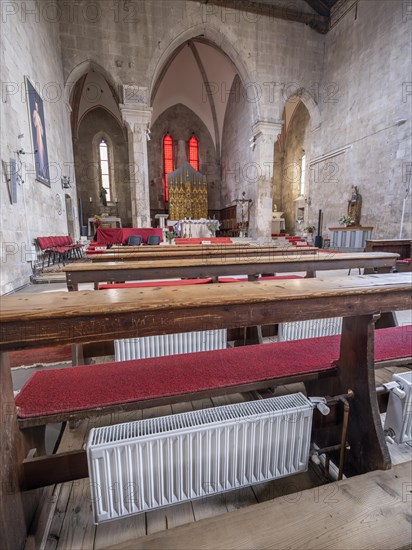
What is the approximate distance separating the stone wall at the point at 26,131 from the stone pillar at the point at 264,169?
271 inches

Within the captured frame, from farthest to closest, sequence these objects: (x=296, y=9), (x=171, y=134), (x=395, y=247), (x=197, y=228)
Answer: (x=171, y=134) → (x=197, y=228) → (x=296, y=9) → (x=395, y=247)

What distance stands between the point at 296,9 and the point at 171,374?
14.7 metres

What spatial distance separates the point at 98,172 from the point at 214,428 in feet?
55.2

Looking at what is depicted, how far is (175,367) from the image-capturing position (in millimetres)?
1293

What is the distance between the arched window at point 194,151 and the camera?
57.3 ft

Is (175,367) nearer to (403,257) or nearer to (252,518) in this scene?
(252,518)

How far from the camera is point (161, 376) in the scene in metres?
1.22

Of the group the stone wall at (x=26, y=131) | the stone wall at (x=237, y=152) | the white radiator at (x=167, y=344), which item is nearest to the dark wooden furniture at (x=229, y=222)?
the stone wall at (x=237, y=152)

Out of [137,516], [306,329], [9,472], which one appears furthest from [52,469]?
[306,329]

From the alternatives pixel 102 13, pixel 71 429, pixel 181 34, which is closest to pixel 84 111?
pixel 102 13

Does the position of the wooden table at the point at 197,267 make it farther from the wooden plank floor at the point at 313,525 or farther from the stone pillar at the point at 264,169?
the stone pillar at the point at 264,169

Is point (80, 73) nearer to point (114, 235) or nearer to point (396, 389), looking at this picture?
point (114, 235)

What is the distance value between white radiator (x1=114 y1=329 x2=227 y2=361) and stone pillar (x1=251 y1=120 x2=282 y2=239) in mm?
9548

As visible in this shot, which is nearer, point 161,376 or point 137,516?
point 137,516
